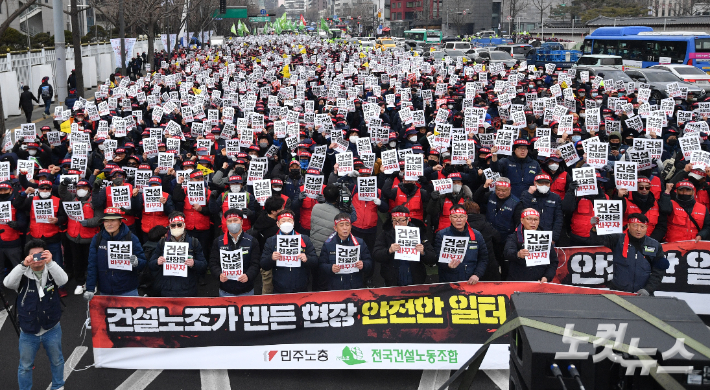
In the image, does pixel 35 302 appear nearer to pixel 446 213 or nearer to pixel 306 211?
pixel 306 211

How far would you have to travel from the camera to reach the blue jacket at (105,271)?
7.20m

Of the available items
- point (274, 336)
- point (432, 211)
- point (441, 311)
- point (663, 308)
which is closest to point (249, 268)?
point (274, 336)

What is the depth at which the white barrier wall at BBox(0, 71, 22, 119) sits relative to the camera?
25.6 m

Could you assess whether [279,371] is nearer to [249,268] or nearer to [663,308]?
[249,268]

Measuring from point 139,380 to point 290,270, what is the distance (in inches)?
74.5

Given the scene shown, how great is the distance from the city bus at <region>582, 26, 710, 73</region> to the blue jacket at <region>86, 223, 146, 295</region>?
31355 millimetres

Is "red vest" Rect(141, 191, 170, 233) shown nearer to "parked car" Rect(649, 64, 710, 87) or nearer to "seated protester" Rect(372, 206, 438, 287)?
"seated protester" Rect(372, 206, 438, 287)

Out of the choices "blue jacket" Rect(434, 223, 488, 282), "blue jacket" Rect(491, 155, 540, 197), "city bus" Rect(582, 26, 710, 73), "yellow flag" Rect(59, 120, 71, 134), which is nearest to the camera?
"blue jacket" Rect(434, 223, 488, 282)

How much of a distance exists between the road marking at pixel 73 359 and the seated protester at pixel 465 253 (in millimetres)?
4116

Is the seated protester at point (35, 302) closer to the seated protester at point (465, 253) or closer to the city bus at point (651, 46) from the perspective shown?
the seated protester at point (465, 253)

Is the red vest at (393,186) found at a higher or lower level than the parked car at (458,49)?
lower

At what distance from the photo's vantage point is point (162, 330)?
6719 millimetres

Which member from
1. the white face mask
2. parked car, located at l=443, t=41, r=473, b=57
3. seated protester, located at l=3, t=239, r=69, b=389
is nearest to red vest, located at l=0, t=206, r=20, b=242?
seated protester, located at l=3, t=239, r=69, b=389

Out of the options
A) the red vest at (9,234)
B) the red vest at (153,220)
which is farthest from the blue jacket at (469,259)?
the red vest at (9,234)
